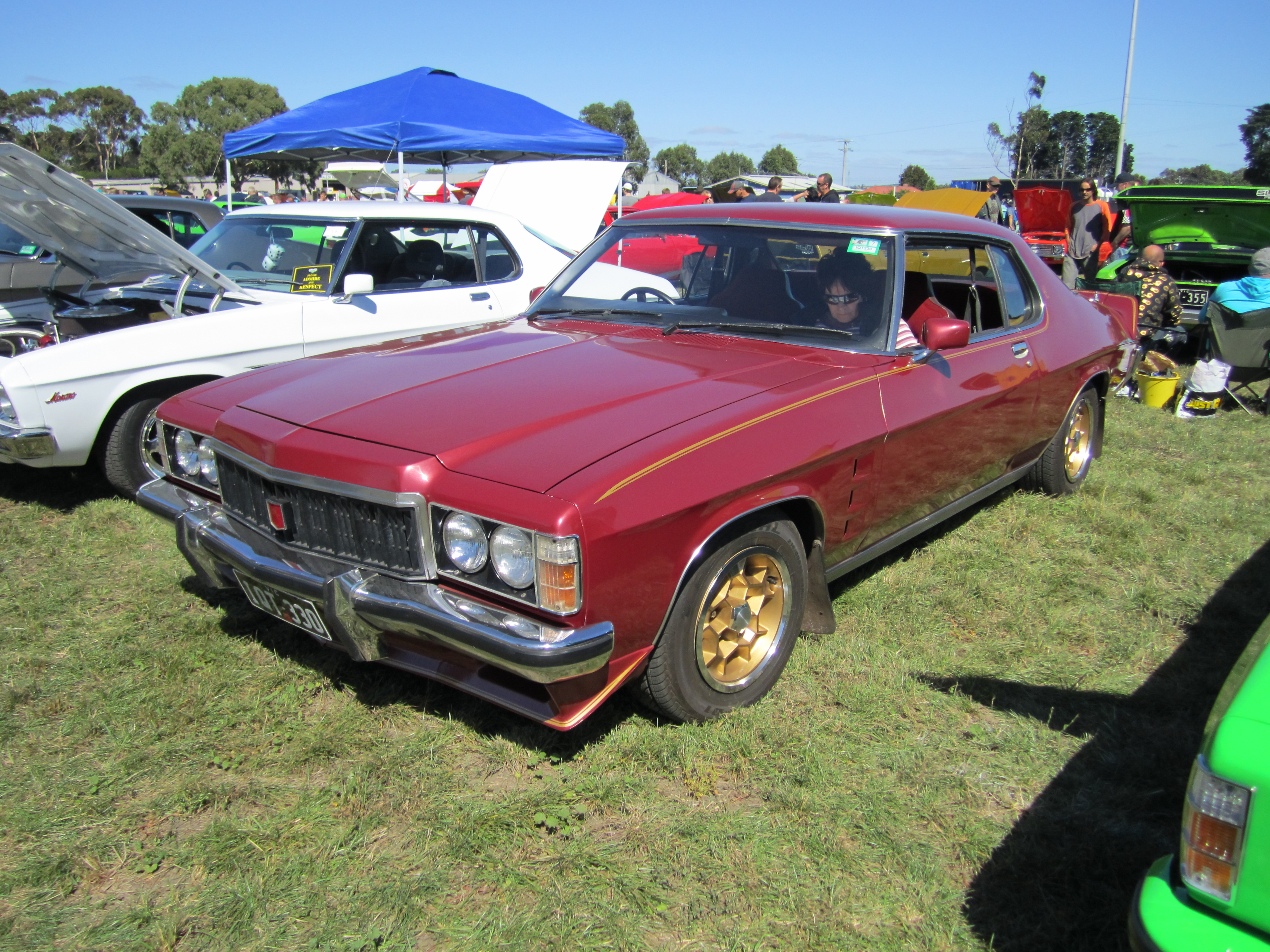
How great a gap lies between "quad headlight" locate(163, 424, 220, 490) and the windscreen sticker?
236cm

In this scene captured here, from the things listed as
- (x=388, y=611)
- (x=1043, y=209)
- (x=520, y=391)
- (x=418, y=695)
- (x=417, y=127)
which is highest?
(x=417, y=127)

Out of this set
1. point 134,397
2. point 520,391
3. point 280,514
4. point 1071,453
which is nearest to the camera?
point 280,514

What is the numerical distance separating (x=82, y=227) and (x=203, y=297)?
736 mm

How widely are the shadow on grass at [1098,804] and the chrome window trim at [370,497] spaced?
5.55ft

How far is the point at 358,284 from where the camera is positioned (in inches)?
197

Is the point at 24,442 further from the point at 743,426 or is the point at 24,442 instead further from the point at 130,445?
the point at 743,426

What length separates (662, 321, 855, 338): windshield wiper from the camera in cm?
338

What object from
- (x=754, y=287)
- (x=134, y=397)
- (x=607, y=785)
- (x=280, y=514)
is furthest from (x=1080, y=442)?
(x=134, y=397)

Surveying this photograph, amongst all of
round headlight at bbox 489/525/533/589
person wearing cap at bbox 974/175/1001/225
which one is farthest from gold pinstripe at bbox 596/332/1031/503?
person wearing cap at bbox 974/175/1001/225

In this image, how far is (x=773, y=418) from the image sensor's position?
9.21 feet

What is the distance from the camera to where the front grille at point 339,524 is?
2469 millimetres

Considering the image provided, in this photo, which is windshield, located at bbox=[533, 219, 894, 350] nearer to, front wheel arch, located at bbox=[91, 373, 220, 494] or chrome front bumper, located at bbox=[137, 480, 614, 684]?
chrome front bumper, located at bbox=[137, 480, 614, 684]

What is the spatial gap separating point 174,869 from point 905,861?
6.34 feet

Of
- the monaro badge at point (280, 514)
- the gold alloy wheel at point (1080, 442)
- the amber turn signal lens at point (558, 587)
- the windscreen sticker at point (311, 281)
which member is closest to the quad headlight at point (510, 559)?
the amber turn signal lens at point (558, 587)
